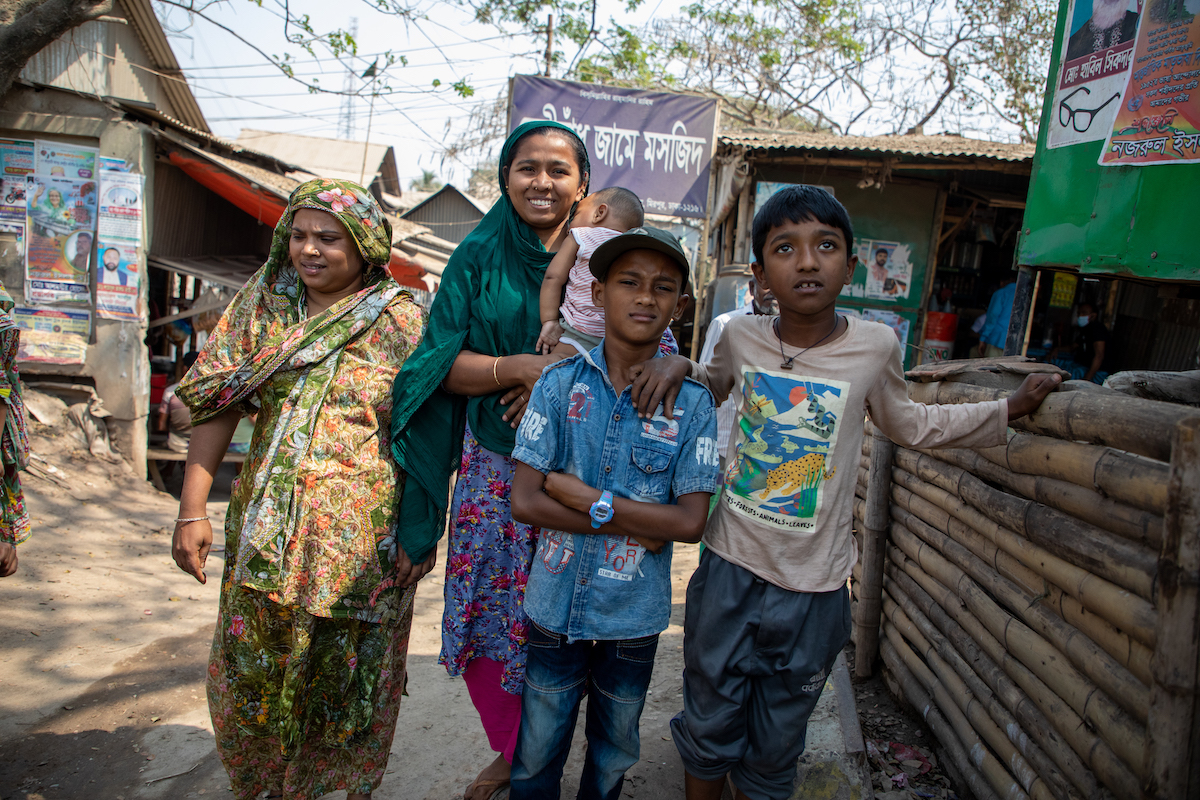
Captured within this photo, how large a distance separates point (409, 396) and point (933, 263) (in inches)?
312

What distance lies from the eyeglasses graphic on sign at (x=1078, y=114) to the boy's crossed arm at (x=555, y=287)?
363 centimetres

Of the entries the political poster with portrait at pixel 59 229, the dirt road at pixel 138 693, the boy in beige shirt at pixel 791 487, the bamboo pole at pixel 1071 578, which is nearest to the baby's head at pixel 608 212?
the boy in beige shirt at pixel 791 487

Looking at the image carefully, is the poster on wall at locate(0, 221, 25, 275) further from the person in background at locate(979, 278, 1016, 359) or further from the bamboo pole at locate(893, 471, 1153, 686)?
the person in background at locate(979, 278, 1016, 359)

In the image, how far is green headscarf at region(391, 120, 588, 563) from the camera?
201cm

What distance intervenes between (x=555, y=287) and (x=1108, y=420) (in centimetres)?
137

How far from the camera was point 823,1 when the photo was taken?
14844 millimetres

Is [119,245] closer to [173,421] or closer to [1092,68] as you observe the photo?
[173,421]

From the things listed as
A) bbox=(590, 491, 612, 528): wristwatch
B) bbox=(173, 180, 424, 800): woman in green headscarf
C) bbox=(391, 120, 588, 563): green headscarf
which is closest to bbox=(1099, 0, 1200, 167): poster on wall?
bbox=(391, 120, 588, 563): green headscarf

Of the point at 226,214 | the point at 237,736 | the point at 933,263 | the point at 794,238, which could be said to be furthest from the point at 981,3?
the point at 237,736

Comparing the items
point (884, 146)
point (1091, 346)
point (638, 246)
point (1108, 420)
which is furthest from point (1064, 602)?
point (1091, 346)

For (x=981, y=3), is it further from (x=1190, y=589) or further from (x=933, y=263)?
(x=1190, y=589)

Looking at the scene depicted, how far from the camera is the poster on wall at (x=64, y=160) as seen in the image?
247 inches

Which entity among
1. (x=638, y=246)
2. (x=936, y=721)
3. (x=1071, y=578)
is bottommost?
(x=936, y=721)

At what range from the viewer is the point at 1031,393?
1.76 meters
